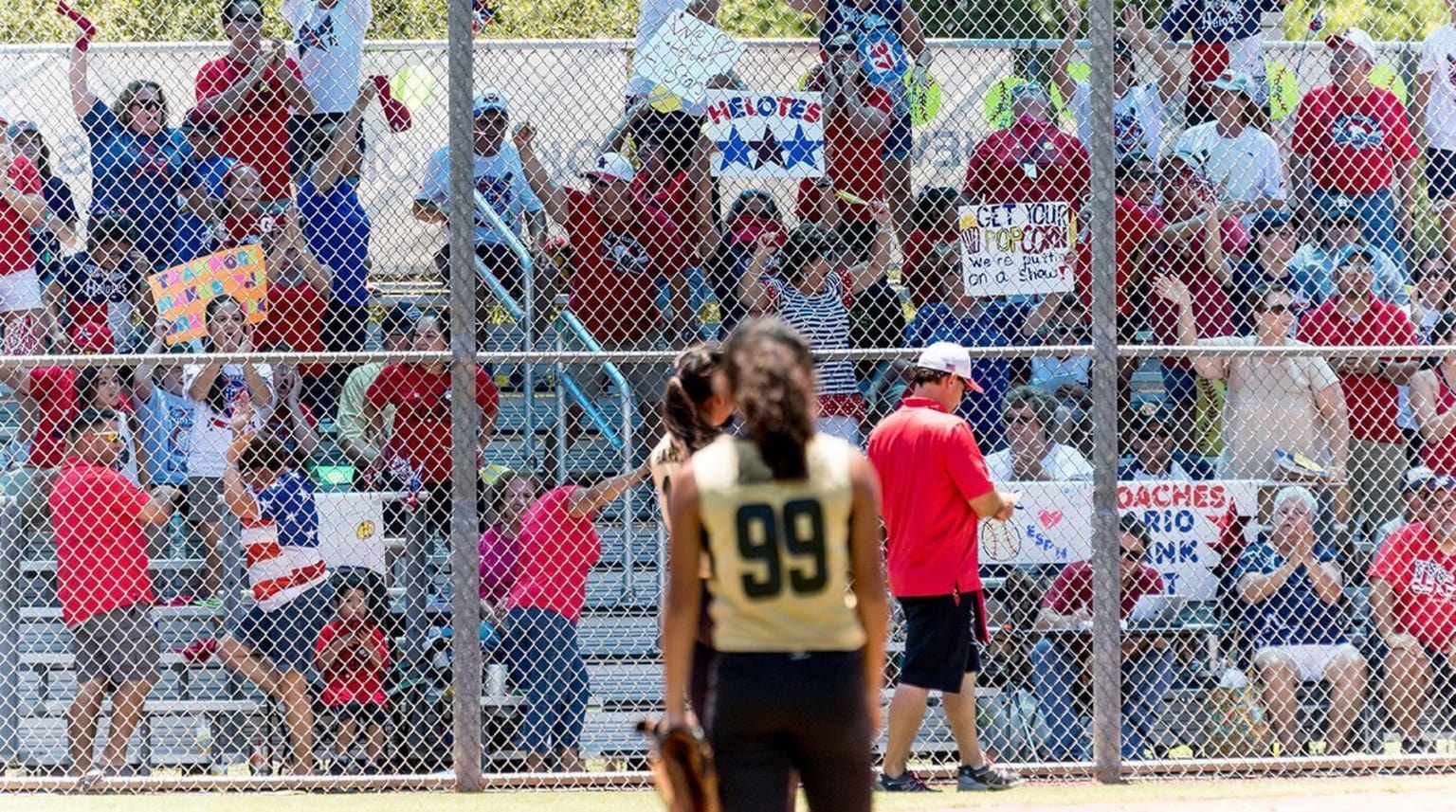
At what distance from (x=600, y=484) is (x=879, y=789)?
6.34ft

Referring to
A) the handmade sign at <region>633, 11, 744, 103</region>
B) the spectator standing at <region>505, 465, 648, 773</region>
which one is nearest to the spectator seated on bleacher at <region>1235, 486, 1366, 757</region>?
the spectator standing at <region>505, 465, 648, 773</region>

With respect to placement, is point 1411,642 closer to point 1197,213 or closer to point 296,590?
point 1197,213

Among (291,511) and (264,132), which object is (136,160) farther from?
(291,511)

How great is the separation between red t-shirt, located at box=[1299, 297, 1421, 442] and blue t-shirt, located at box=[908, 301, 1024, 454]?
1.61 meters

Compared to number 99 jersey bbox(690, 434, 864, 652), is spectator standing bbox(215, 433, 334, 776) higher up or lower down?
lower down

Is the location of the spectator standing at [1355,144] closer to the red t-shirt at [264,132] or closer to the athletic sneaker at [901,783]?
the athletic sneaker at [901,783]

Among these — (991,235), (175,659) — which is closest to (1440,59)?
(991,235)

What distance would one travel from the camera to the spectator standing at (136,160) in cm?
875

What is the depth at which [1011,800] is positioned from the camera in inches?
294

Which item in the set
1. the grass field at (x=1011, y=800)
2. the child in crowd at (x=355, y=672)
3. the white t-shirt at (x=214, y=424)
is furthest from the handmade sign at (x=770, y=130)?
the grass field at (x=1011, y=800)

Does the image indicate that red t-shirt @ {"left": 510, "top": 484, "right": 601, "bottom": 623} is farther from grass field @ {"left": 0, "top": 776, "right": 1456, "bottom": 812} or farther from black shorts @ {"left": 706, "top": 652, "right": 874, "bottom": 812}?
black shorts @ {"left": 706, "top": 652, "right": 874, "bottom": 812}

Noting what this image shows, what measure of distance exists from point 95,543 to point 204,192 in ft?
6.22

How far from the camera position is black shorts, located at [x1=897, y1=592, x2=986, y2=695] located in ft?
23.5

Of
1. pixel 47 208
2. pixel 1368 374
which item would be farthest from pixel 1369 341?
pixel 47 208
